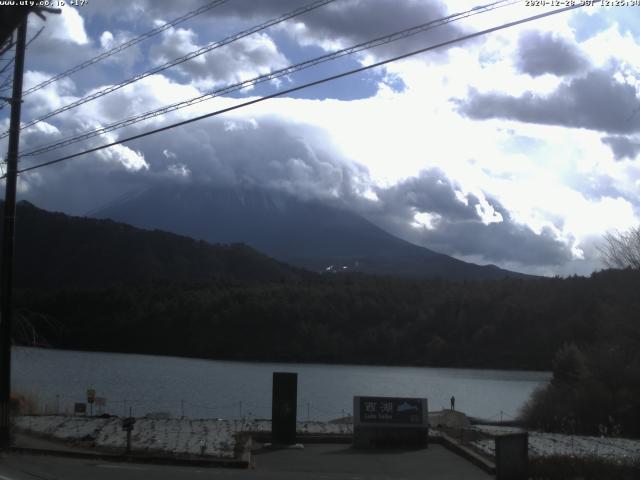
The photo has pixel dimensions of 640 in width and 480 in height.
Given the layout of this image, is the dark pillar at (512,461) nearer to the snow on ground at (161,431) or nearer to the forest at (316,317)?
the snow on ground at (161,431)

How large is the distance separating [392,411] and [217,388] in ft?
92.7

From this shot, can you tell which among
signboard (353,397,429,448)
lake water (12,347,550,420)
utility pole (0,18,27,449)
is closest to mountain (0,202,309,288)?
lake water (12,347,550,420)

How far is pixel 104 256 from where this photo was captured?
433 feet

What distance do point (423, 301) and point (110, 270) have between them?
50.5 metres

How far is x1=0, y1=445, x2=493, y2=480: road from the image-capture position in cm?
1662

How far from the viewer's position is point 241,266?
498ft

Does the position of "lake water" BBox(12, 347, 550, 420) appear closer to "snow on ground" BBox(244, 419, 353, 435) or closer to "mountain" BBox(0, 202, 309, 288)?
"snow on ground" BBox(244, 419, 353, 435)

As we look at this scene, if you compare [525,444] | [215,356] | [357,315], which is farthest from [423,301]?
[525,444]

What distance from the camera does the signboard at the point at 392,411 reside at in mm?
22406

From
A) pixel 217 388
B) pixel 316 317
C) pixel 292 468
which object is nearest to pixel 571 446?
pixel 292 468

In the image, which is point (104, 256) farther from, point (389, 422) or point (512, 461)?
point (512, 461)

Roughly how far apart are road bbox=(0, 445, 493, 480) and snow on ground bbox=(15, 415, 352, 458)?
1.55 m

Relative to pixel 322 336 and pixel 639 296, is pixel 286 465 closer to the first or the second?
pixel 639 296

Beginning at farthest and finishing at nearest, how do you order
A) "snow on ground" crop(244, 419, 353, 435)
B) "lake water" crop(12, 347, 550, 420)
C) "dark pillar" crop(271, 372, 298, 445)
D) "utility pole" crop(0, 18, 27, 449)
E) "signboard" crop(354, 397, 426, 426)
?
"lake water" crop(12, 347, 550, 420) < "snow on ground" crop(244, 419, 353, 435) < "signboard" crop(354, 397, 426, 426) < "dark pillar" crop(271, 372, 298, 445) < "utility pole" crop(0, 18, 27, 449)
